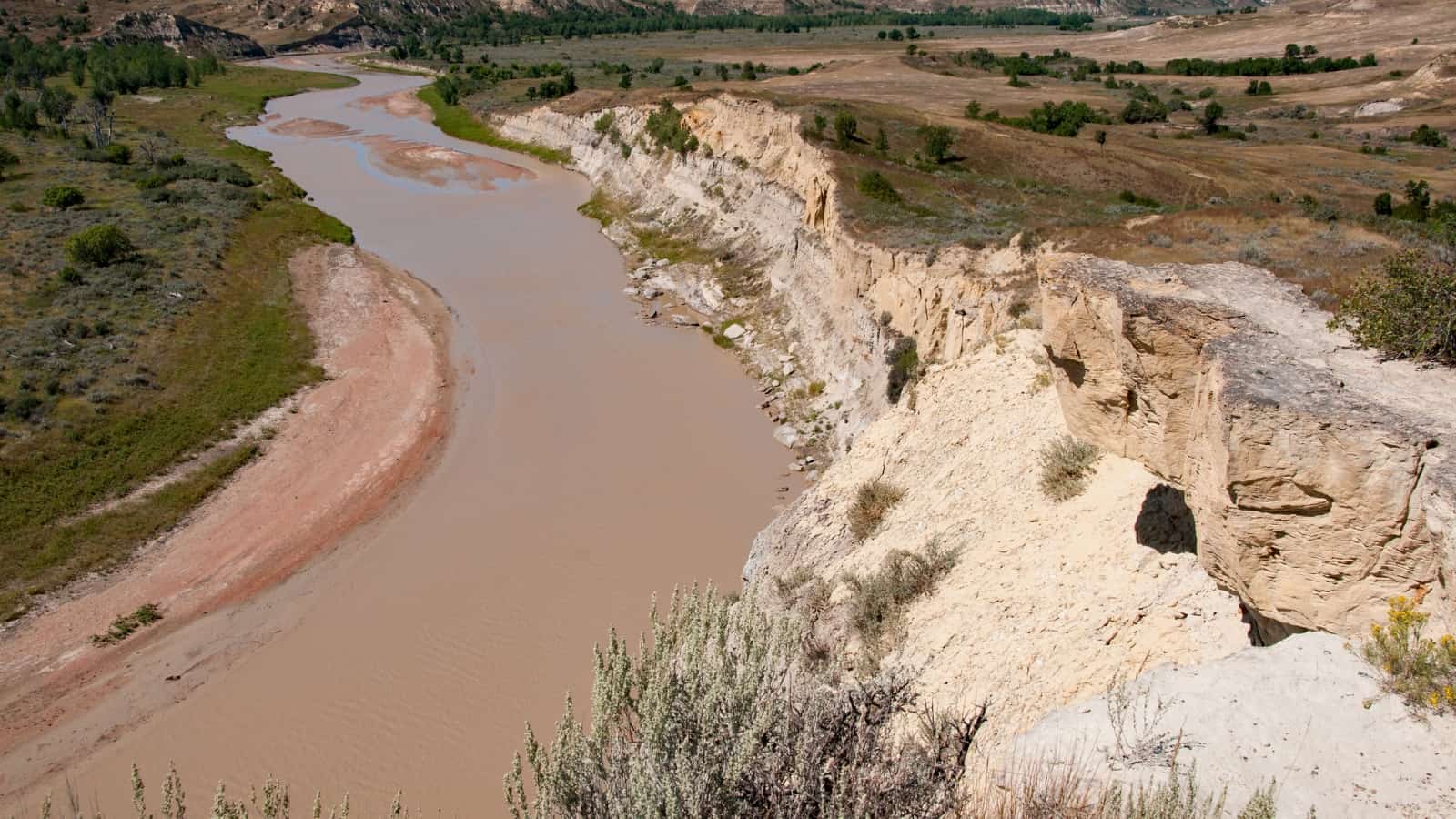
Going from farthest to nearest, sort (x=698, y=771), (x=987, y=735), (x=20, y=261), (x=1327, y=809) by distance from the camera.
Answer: (x=20, y=261) → (x=987, y=735) → (x=698, y=771) → (x=1327, y=809)

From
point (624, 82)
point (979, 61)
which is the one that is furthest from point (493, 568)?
point (979, 61)

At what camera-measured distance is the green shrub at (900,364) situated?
18.7 metres

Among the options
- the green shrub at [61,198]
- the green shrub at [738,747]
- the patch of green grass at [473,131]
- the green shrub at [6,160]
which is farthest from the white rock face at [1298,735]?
the green shrub at [6,160]

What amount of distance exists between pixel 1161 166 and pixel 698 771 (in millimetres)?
35824

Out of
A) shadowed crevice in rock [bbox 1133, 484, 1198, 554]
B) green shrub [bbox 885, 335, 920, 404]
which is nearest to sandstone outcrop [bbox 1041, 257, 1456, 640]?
shadowed crevice in rock [bbox 1133, 484, 1198, 554]

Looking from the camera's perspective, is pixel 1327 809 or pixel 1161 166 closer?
pixel 1327 809

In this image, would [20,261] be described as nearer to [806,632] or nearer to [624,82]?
[806,632]

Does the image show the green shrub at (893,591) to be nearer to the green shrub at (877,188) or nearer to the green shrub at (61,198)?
the green shrub at (877,188)

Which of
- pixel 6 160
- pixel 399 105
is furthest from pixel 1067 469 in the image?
pixel 399 105

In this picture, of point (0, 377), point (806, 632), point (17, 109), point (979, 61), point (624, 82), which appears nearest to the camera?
point (806, 632)

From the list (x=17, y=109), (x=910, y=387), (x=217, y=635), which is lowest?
(x=217, y=635)

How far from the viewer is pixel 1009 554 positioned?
983 cm

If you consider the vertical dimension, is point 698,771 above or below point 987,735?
above

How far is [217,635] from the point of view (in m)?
16.0
